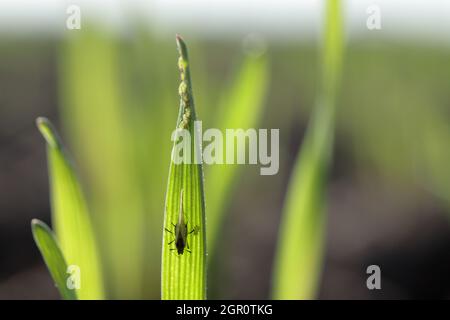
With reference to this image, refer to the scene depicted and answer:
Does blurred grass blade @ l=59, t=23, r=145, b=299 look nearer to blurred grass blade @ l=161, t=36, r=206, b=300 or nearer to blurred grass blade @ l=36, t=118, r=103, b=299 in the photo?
blurred grass blade @ l=36, t=118, r=103, b=299

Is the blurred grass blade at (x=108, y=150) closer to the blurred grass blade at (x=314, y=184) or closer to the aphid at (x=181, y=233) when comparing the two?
the blurred grass blade at (x=314, y=184)

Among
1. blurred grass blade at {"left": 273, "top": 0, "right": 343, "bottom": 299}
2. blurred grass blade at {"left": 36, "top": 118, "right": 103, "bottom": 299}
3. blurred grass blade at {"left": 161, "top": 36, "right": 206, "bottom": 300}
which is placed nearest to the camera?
blurred grass blade at {"left": 161, "top": 36, "right": 206, "bottom": 300}

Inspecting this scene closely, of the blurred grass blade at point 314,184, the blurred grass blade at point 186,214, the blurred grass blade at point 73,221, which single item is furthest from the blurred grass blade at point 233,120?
the blurred grass blade at point 186,214

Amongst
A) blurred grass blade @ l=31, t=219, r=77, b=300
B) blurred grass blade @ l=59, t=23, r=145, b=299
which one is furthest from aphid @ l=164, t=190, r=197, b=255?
blurred grass blade @ l=59, t=23, r=145, b=299

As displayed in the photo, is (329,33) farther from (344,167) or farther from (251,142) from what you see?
(344,167)

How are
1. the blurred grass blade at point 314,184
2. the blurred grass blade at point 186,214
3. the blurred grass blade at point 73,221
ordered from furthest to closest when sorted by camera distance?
1. the blurred grass blade at point 314,184
2. the blurred grass blade at point 73,221
3. the blurred grass blade at point 186,214
